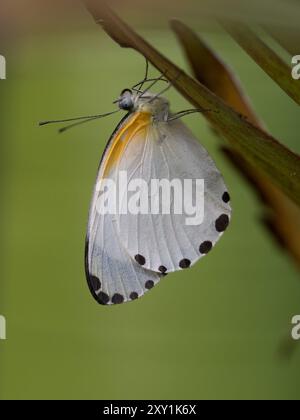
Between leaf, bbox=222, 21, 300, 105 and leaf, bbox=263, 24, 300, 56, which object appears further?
leaf, bbox=263, 24, 300, 56

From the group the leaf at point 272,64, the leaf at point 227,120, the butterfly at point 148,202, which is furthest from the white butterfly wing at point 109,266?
the leaf at point 272,64

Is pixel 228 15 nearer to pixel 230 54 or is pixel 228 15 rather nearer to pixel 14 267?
pixel 230 54

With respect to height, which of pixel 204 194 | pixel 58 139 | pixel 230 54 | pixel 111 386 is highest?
pixel 230 54

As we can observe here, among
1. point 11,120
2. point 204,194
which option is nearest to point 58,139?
point 11,120

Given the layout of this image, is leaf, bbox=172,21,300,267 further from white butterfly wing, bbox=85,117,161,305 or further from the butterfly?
white butterfly wing, bbox=85,117,161,305

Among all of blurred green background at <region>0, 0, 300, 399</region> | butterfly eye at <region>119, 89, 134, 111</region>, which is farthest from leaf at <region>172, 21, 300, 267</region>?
butterfly eye at <region>119, 89, 134, 111</region>

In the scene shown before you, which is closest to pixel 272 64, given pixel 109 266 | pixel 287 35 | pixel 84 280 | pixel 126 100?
pixel 287 35

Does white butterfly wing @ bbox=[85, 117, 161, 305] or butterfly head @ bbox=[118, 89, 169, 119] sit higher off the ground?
butterfly head @ bbox=[118, 89, 169, 119]
